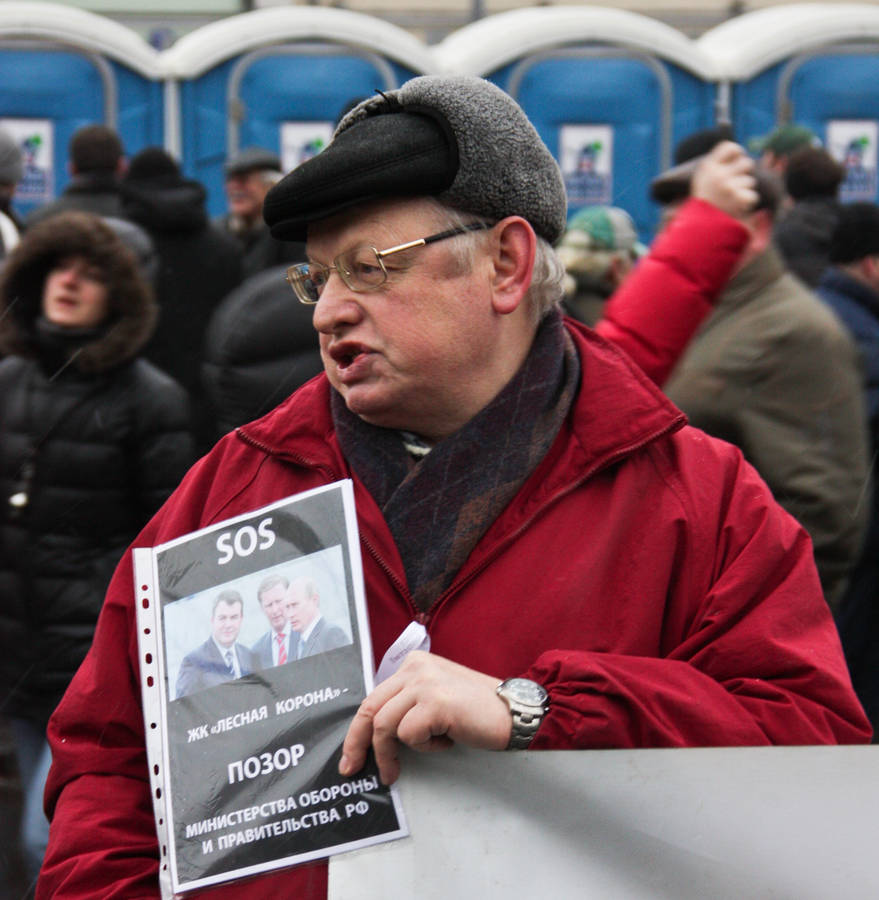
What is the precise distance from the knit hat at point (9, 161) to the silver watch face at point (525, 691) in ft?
15.2

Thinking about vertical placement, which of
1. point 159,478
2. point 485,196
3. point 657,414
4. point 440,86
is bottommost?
point 159,478

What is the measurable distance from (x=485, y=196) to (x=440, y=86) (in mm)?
143

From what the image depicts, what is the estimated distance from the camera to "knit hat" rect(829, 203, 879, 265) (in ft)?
13.6

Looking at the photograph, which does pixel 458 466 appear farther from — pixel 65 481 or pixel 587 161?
pixel 587 161

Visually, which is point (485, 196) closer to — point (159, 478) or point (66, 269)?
point (159, 478)

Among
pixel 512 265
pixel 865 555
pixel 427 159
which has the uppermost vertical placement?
pixel 427 159

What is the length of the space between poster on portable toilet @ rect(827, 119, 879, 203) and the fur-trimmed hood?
17.9 ft

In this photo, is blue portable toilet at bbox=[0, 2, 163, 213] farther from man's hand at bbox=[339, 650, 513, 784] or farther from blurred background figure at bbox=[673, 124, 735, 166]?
man's hand at bbox=[339, 650, 513, 784]

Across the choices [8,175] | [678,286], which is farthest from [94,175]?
[678,286]

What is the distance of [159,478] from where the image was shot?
3459 millimetres

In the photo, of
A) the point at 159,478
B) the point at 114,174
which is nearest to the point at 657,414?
the point at 159,478

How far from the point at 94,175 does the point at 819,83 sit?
14.5ft

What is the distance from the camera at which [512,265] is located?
1.86 meters

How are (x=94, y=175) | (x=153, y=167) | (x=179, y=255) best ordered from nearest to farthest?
(x=179, y=255)
(x=153, y=167)
(x=94, y=175)
